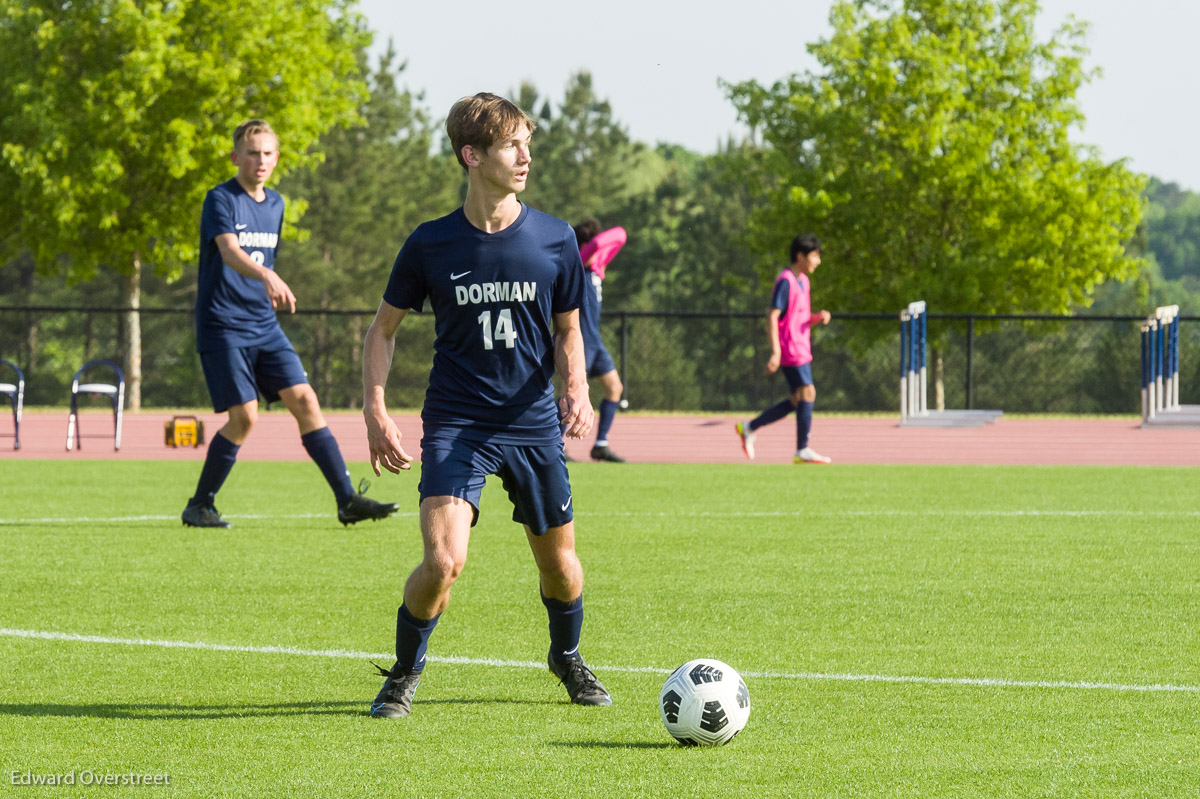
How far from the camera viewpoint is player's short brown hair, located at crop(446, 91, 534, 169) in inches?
183

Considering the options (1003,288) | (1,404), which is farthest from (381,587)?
(1003,288)

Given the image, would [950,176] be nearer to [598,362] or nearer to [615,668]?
[598,362]

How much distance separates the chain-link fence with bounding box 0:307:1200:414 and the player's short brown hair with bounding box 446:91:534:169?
22.9m

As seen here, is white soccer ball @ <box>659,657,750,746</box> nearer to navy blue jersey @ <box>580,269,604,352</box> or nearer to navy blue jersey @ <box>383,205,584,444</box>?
navy blue jersey @ <box>383,205,584,444</box>

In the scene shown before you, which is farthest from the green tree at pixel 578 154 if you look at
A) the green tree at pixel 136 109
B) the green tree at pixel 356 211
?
the green tree at pixel 136 109

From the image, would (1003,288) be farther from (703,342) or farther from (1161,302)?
(1161,302)

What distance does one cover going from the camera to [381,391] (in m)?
4.79

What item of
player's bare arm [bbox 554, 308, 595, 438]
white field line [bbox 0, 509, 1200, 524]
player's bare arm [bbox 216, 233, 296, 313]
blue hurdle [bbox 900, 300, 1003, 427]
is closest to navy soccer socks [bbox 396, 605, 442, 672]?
player's bare arm [bbox 554, 308, 595, 438]

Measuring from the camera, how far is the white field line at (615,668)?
5.11 metres

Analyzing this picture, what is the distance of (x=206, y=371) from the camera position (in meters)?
9.11

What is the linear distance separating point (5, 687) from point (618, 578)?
327cm

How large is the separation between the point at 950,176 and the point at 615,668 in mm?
34712

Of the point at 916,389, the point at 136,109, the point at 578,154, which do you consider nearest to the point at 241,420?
the point at 916,389

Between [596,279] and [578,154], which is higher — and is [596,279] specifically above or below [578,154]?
below
